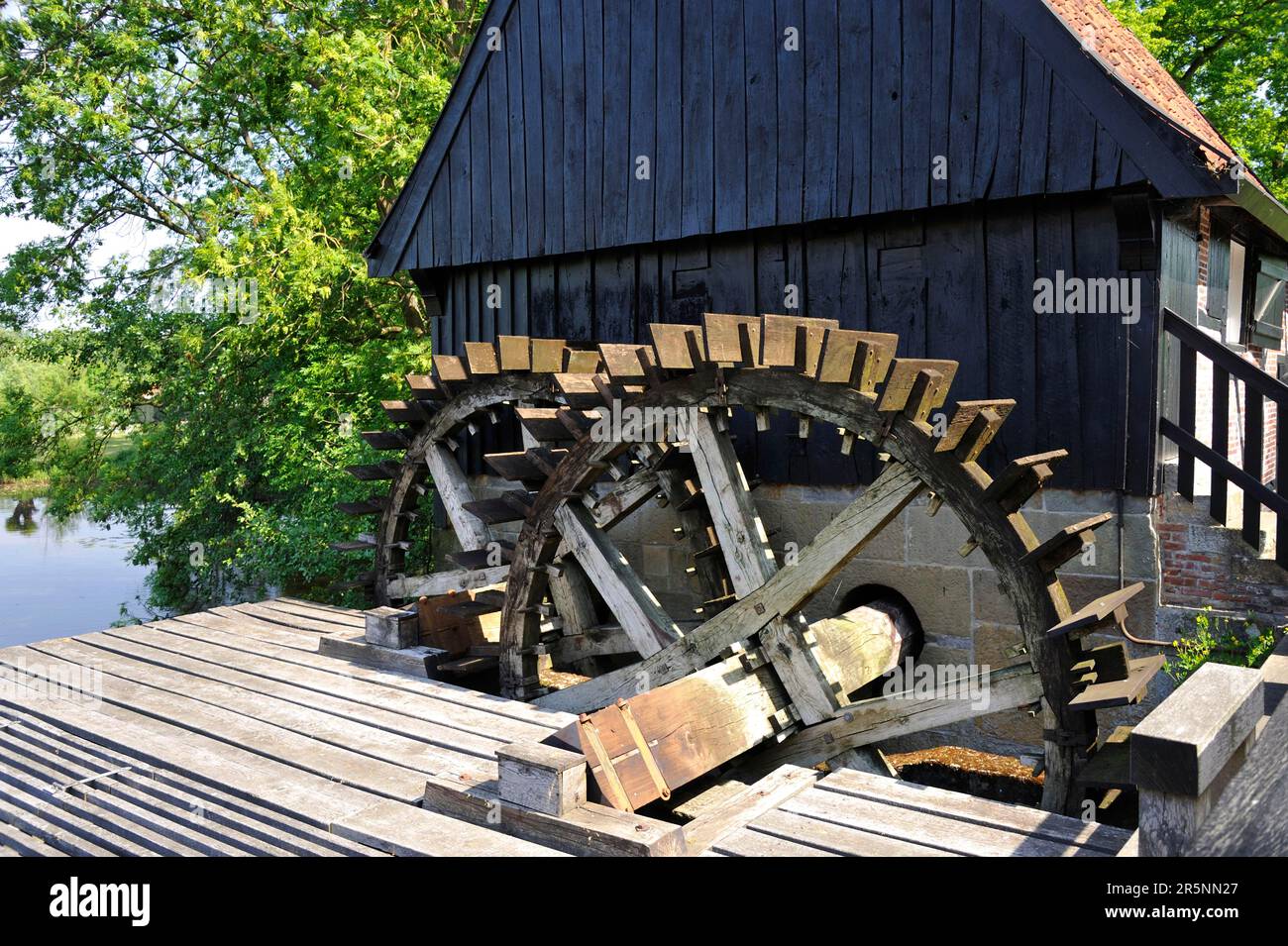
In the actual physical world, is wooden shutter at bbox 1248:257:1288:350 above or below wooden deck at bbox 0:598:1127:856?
above

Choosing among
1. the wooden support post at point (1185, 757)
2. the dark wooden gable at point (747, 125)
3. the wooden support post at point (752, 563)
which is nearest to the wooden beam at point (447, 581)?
the wooden support post at point (752, 563)

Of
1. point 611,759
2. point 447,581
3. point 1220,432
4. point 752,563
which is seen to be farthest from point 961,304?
point 447,581

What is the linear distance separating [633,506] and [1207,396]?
12.6ft

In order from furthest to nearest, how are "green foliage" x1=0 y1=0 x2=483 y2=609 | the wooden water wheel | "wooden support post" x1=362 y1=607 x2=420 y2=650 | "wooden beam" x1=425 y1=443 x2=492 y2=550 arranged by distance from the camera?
1. "green foliage" x1=0 y1=0 x2=483 y2=609
2. "wooden beam" x1=425 y1=443 x2=492 y2=550
3. "wooden support post" x1=362 y1=607 x2=420 y2=650
4. the wooden water wheel

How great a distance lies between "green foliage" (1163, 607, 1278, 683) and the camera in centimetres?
539

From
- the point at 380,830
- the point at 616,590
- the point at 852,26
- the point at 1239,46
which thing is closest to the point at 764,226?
the point at 852,26

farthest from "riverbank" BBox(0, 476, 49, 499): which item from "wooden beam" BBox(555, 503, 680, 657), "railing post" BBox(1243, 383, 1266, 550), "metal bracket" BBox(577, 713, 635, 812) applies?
"railing post" BBox(1243, 383, 1266, 550)

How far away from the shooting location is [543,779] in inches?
147

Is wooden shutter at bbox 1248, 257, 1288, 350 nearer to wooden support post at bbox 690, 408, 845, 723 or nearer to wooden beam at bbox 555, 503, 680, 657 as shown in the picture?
wooden support post at bbox 690, 408, 845, 723

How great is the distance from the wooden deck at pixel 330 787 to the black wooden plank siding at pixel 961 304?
2705mm

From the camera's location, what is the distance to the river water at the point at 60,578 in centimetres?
1582

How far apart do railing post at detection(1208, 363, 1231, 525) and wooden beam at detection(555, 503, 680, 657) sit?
115 inches

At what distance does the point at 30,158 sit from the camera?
15781 mm
